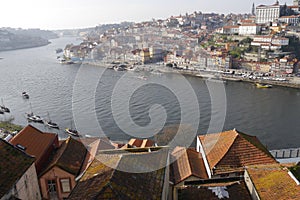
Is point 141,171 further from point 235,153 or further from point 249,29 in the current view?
point 249,29

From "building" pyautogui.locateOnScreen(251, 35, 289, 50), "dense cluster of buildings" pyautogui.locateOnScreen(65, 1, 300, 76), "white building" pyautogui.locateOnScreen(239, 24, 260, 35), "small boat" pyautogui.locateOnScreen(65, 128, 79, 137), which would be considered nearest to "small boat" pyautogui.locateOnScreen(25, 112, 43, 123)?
"small boat" pyautogui.locateOnScreen(65, 128, 79, 137)

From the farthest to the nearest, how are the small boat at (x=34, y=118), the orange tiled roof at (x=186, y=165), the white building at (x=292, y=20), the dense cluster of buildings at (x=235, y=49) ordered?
the white building at (x=292, y=20) < the dense cluster of buildings at (x=235, y=49) < the small boat at (x=34, y=118) < the orange tiled roof at (x=186, y=165)

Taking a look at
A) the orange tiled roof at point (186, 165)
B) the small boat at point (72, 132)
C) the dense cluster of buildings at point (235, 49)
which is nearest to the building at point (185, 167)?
the orange tiled roof at point (186, 165)

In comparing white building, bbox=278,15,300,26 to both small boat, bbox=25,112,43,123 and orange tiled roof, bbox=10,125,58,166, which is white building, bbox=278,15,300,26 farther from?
orange tiled roof, bbox=10,125,58,166

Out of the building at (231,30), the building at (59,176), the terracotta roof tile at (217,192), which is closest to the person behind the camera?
the terracotta roof tile at (217,192)

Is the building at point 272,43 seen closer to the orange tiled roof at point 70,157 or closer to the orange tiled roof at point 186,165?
the orange tiled roof at point 186,165

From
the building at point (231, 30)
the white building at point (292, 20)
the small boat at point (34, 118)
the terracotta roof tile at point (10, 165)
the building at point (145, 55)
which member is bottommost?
the small boat at point (34, 118)

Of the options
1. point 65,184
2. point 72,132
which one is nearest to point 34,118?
point 72,132
